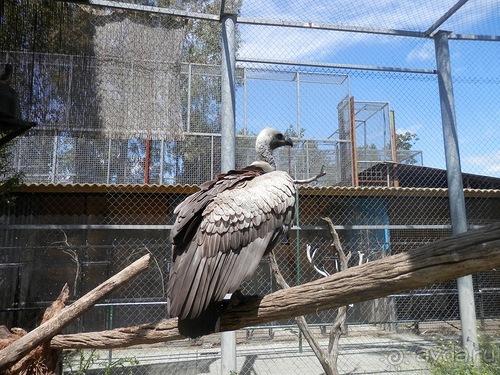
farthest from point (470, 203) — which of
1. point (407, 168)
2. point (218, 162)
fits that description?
point (218, 162)

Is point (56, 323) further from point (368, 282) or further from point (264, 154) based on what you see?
point (264, 154)

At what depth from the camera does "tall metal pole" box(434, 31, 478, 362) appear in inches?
178

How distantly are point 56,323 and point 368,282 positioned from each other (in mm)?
2185

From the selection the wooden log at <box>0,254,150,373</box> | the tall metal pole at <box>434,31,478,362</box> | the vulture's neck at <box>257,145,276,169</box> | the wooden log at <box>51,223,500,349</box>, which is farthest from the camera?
the tall metal pole at <box>434,31,478,362</box>

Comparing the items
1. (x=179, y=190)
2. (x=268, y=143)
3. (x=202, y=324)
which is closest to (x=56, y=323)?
(x=202, y=324)

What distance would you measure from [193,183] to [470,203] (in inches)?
220

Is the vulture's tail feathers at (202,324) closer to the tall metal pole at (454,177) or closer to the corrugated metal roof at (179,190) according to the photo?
the tall metal pole at (454,177)

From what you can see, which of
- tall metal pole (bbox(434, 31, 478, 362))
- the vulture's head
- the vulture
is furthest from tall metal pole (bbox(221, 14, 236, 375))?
tall metal pole (bbox(434, 31, 478, 362))

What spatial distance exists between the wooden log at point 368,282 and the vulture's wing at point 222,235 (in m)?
0.22

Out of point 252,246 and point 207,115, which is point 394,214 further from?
point 252,246

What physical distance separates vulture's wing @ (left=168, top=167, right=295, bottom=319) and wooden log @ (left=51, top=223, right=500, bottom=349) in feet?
0.72

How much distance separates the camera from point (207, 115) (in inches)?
254

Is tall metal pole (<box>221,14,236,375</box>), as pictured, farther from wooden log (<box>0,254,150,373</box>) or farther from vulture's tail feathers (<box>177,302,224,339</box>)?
vulture's tail feathers (<box>177,302,224,339</box>)

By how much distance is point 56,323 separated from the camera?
109 inches
